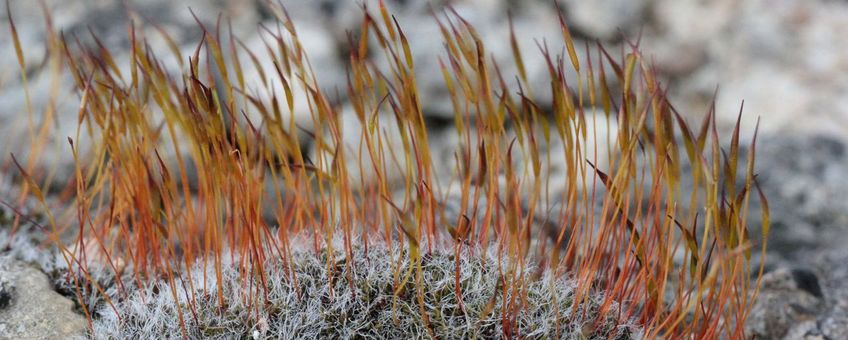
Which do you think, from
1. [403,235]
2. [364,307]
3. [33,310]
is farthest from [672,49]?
[33,310]

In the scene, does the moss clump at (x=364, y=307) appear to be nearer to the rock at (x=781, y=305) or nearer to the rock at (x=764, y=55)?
the rock at (x=781, y=305)

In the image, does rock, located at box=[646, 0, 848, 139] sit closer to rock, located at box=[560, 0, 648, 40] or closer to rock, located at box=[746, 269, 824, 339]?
rock, located at box=[560, 0, 648, 40]

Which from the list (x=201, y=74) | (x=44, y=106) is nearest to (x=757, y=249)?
(x=201, y=74)

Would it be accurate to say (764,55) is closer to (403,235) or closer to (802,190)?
(802,190)

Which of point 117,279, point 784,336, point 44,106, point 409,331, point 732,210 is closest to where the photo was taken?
point 732,210

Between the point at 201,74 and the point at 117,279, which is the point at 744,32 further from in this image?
the point at 117,279

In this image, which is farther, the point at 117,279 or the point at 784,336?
the point at 784,336

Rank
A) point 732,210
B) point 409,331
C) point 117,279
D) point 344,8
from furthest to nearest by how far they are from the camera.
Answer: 1. point 344,8
2. point 117,279
3. point 409,331
4. point 732,210

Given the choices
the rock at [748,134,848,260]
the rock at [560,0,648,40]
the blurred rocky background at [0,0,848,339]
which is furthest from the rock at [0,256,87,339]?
the rock at [560,0,648,40]
